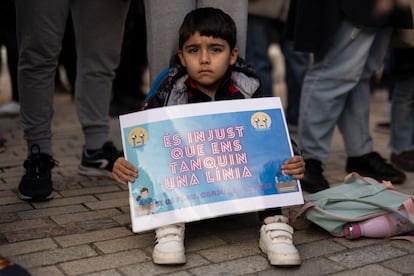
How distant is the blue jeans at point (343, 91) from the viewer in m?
3.22

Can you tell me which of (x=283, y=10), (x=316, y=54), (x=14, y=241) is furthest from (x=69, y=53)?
(x=14, y=241)

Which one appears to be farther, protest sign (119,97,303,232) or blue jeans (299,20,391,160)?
blue jeans (299,20,391,160)

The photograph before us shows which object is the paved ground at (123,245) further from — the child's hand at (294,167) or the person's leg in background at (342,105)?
the person's leg in background at (342,105)

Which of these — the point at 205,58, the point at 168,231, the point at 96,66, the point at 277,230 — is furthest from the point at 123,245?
the point at 96,66

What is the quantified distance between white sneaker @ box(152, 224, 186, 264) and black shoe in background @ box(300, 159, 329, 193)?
1104mm

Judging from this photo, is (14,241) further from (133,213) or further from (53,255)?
(133,213)

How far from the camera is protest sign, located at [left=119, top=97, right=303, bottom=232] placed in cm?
229

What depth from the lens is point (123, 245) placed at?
242cm

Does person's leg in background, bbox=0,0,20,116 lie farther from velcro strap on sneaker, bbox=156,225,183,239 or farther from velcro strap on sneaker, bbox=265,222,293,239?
velcro strap on sneaker, bbox=265,222,293,239

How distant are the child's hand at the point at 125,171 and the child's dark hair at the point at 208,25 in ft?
2.04

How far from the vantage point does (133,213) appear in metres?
2.26

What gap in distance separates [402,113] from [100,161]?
199 cm

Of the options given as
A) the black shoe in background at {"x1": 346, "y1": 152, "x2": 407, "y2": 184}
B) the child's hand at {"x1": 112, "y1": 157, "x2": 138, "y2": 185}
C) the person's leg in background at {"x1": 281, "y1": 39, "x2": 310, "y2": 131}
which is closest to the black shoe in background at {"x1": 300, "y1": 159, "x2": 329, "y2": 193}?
the black shoe in background at {"x1": 346, "y1": 152, "x2": 407, "y2": 184}

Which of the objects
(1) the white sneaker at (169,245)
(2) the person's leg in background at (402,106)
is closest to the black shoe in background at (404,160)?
(2) the person's leg in background at (402,106)
